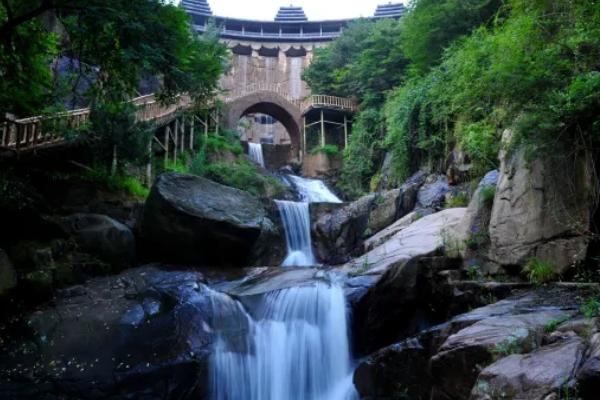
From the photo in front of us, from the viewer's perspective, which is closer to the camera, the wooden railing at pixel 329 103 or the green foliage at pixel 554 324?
the green foliage at pixel 554 324

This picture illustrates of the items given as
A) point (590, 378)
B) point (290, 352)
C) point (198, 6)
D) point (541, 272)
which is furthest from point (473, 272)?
point (198, 6)

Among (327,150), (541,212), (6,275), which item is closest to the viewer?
(541,212)

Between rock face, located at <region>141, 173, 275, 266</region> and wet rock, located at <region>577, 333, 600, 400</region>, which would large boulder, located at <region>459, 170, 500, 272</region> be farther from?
rock face, located at <region>141, 173, 275, 266</region>

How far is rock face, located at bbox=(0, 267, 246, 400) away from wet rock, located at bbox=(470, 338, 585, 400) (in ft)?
14.7

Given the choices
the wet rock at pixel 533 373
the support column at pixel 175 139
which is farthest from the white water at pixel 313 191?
the wet rock at pixel 533 373

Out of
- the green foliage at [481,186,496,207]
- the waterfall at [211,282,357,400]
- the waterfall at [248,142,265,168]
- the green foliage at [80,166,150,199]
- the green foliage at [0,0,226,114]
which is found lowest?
the waterfall at [211,282,357,400]

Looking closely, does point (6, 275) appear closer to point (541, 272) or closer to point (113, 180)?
point (113, 180)

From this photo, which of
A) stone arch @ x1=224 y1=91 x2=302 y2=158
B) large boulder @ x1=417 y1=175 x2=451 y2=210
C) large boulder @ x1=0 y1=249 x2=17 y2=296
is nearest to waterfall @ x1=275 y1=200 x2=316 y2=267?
large boulder @ x1=417 y1=175 x2=451 y2=210

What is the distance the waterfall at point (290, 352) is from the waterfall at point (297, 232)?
18.3 feet

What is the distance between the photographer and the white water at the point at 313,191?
20.2 m

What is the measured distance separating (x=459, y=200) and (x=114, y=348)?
8.31 m

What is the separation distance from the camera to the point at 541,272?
6.43 metres

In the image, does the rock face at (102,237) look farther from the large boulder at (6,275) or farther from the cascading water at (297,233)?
the cascading water at (297,233)

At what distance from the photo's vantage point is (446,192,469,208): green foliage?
35.9 ft
